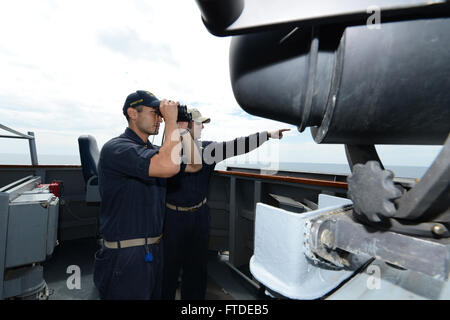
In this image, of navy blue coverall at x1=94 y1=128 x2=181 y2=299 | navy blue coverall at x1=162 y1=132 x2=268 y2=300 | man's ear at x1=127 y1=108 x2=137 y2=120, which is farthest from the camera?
navy blue coverall at x1=162 y1=132 x2=268 y2=300

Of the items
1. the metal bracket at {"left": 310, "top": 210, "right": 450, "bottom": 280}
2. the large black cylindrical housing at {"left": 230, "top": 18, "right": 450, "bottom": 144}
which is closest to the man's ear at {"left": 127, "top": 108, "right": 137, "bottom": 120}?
the large black cylindrical housing at {"left": 230, "top": 18, "right": 450, "bottom": 144}

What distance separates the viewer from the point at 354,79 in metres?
0.37

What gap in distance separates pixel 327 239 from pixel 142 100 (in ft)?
4.45

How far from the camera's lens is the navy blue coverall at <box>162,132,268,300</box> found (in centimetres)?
183

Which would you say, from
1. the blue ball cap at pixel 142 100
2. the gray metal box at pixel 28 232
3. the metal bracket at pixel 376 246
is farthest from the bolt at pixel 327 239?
the gray metal box at pixel 28 232

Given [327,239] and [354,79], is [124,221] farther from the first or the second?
[354,79]

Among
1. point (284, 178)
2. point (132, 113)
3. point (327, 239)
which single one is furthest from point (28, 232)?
point (284, 178)

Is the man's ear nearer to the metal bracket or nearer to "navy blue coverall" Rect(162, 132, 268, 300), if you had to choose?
"navy blue coverall" Rect(162, 132, 268, 300)

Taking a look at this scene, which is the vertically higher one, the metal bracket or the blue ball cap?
the blue ball cap

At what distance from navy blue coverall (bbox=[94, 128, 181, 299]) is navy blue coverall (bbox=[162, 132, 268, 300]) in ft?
1.62

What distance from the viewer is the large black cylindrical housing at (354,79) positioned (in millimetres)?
346

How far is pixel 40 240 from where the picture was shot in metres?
1.32
